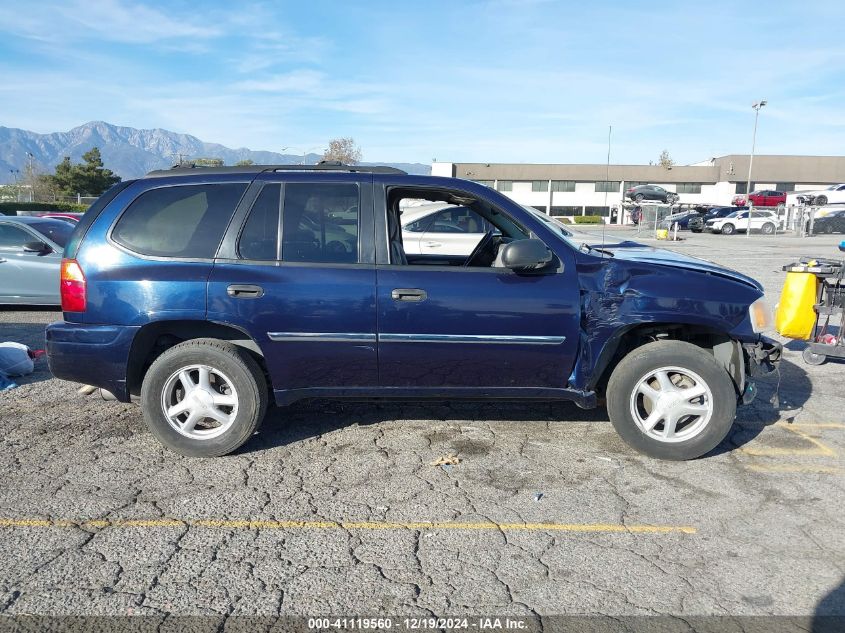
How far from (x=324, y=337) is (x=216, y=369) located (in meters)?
0.74

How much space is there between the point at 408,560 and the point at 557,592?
0.71 meters

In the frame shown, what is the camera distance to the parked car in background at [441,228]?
359 inches

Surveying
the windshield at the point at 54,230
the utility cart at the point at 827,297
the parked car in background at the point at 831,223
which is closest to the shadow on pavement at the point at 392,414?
the utility cart at the point at 827,297

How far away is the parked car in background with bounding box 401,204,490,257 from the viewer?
29.9ft

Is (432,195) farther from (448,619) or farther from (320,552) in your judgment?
(448,619)

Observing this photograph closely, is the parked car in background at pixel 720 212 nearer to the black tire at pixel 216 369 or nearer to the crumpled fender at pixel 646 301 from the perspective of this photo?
the crumpled fender at pixel 646 301

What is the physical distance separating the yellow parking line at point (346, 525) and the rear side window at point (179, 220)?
1689 mm

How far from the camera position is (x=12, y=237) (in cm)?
961

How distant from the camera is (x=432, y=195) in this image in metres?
4.59

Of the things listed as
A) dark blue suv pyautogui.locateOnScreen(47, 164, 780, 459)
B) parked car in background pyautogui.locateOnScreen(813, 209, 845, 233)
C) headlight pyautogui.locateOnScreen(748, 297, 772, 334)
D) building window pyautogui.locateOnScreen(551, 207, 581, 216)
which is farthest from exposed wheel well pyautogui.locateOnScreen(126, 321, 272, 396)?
building window pyautogui.locateOnScreen(551, 207, 581, 216)

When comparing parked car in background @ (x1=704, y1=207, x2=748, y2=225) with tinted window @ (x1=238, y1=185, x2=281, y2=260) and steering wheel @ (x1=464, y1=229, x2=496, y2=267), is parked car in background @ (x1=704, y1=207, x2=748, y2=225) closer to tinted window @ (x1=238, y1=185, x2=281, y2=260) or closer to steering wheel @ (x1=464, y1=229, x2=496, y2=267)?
steering wheel @ (x1=464, y1=229, x2=496, y2=267)

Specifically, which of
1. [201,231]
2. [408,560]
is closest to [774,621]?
[408,560]

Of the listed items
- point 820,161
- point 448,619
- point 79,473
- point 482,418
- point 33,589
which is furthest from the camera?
point 820,161

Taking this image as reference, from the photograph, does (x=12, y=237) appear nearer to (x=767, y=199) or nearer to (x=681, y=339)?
(x=681, y=339)
